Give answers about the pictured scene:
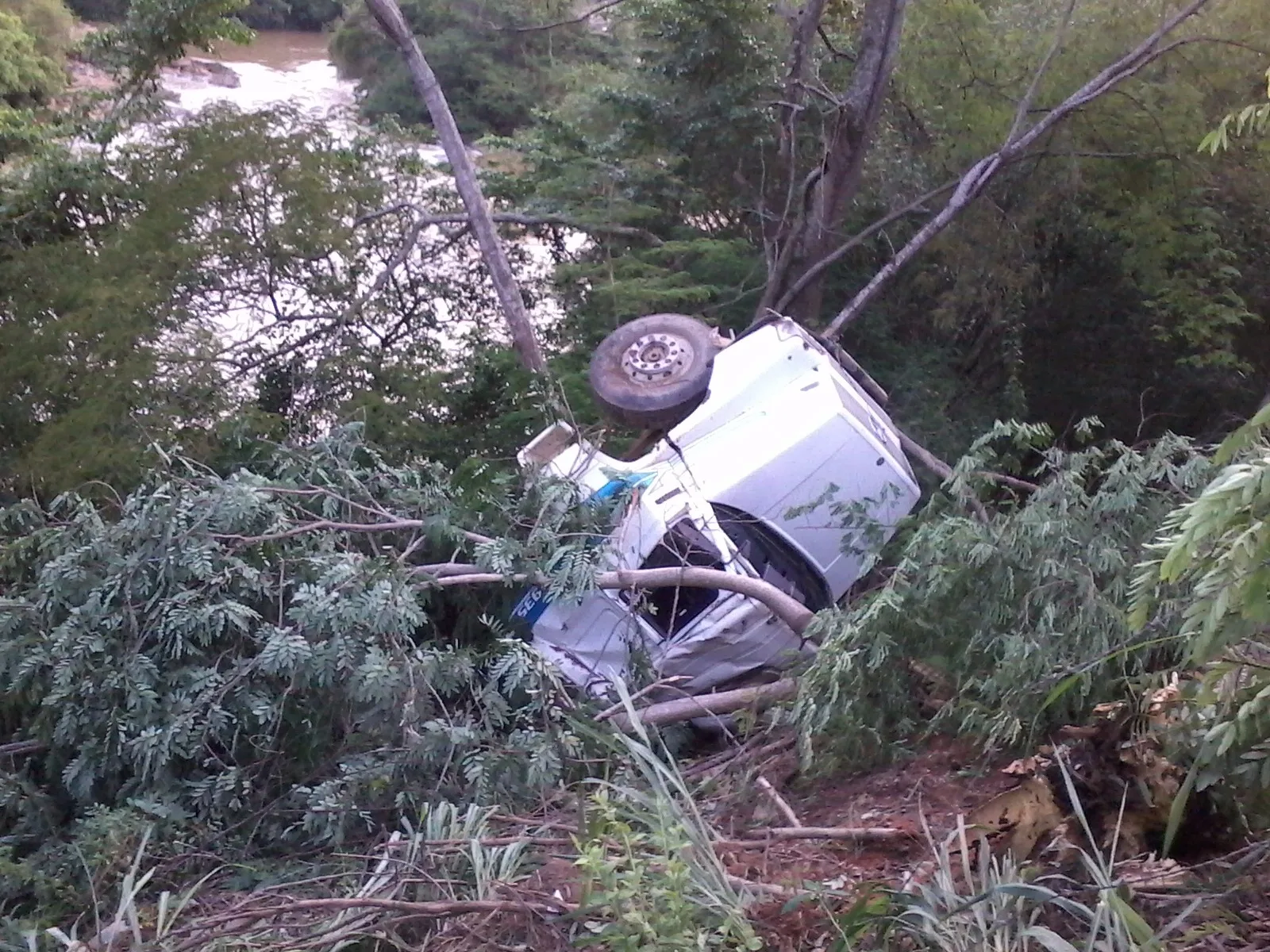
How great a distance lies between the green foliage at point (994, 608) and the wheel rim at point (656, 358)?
255cm

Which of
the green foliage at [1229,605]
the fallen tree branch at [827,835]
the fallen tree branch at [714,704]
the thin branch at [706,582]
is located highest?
the green foliage at [1229,605]

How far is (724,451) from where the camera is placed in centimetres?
618

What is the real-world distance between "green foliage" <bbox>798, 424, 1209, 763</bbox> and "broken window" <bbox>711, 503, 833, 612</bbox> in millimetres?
1274

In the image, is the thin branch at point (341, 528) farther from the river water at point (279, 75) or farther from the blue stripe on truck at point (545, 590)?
the river water at point (279, 75)

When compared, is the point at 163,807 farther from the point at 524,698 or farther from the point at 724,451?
the point at 724,451

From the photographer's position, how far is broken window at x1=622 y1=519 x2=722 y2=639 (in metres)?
5.73

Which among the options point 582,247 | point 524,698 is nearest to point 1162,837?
point 524,698

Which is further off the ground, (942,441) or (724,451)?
(724,451)

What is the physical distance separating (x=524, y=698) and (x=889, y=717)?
5.16 feet

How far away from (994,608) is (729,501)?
6.50 ft

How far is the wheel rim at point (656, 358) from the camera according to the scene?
6.90 m

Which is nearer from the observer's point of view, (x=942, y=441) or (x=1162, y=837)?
(x=1162, y=837)

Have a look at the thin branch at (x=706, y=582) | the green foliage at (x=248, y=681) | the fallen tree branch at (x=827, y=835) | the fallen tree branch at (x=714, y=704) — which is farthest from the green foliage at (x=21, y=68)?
the fallen tree branch at (x=827, y=835)

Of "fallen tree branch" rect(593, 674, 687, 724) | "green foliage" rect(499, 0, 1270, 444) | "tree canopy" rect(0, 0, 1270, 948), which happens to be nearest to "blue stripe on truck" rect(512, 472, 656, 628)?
"tree canopy" rect(0, 0, 1270, 948)
